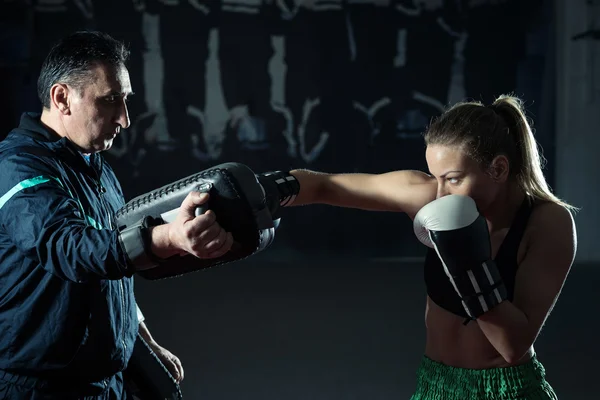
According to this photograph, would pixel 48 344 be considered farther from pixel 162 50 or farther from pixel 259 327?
pixel 162 50

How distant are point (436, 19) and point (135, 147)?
265 cm

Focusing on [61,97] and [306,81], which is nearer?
[61,97]

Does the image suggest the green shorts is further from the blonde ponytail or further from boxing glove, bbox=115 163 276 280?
boxing glove, bbox=115 163 276 280

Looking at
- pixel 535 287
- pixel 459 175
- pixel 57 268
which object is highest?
pixel 459 175

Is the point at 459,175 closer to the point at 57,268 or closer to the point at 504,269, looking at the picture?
the point at 504,269

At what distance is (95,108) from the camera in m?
1.58

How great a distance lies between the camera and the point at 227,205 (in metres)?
1.30

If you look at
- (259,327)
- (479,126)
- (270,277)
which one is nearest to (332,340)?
(259,327)

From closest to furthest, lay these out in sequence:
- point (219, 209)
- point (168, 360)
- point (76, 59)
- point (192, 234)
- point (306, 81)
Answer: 1. point (192, 234)
2. point (219, 209)
3. point (76, 59)
4. point (168, 360)
5. point (306, 81)

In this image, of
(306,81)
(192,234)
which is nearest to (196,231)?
(192,234)

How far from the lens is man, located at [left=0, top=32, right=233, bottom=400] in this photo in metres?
1.24

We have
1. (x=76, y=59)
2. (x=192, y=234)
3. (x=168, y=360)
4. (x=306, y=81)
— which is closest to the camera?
(x=192, y=234)

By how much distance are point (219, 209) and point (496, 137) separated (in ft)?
2.22

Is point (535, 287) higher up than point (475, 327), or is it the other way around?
point (535, 287)
